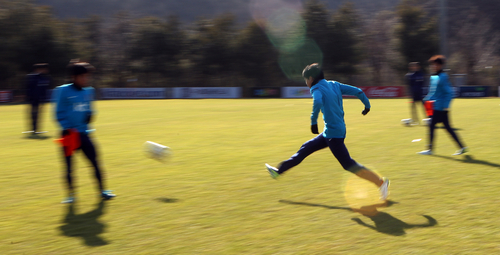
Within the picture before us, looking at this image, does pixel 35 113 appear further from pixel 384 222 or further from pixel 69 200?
pixel 384 222

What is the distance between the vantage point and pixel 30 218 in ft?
17.0

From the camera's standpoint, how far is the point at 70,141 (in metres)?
5.49

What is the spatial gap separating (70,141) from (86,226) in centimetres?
115

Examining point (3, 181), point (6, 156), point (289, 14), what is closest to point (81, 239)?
point (3, 181)

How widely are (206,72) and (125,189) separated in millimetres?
44820

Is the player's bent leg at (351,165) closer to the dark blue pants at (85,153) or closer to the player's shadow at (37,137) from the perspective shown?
the dark blue pants at (85,153)

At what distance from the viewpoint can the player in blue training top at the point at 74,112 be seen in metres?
5.47

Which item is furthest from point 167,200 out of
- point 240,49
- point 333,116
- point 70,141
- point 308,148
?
point 240,49

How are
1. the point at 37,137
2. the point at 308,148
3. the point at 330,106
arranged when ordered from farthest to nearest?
the point at 37,137 → the point at 308,148 → the point at 330,106

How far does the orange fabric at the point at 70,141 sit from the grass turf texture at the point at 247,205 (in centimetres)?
72

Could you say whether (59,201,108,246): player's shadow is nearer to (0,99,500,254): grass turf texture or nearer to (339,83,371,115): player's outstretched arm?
(0,99,500,254): grass turf texture

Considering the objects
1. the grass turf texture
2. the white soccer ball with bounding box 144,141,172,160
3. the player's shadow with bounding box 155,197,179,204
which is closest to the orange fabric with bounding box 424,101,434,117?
the grass turf texture

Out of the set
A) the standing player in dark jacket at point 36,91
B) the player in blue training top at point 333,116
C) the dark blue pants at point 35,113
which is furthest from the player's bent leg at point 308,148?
the dark blue pants at point 35,113

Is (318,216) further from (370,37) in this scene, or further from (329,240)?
(370,37)
